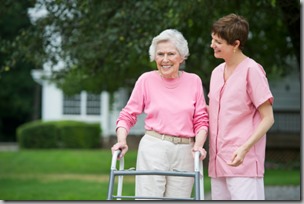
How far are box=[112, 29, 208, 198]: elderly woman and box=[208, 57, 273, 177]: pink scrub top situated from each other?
0.44 feet

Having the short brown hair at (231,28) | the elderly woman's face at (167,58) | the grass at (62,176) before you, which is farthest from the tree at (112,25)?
the short brown hair at (231,28)

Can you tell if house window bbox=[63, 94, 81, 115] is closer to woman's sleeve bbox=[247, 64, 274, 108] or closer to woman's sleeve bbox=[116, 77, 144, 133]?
woman's sleeve bbox=[116, 77, 144, 133]

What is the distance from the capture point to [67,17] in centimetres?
906

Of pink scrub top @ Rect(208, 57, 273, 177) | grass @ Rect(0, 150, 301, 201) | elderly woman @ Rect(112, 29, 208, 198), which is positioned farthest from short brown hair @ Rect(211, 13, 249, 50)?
grass @ Rect(0, 150, 301, 201)

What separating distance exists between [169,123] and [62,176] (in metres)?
11.6

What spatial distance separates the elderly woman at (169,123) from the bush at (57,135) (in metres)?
20.8

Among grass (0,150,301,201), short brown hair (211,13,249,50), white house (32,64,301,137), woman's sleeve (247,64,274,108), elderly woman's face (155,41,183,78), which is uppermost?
white house (32,64,301,137)

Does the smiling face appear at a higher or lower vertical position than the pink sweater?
higher

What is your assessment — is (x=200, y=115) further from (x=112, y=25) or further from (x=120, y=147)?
(x=112, y=25)

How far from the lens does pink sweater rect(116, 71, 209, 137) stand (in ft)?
14.6

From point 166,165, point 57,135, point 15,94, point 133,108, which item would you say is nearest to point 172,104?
point 133,108

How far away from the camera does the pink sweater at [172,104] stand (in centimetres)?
445

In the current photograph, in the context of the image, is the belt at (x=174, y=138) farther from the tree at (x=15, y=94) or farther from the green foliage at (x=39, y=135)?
the tree at (x=15, y=94)

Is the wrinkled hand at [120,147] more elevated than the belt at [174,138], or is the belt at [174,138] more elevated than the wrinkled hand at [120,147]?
the belt at [174,138]
